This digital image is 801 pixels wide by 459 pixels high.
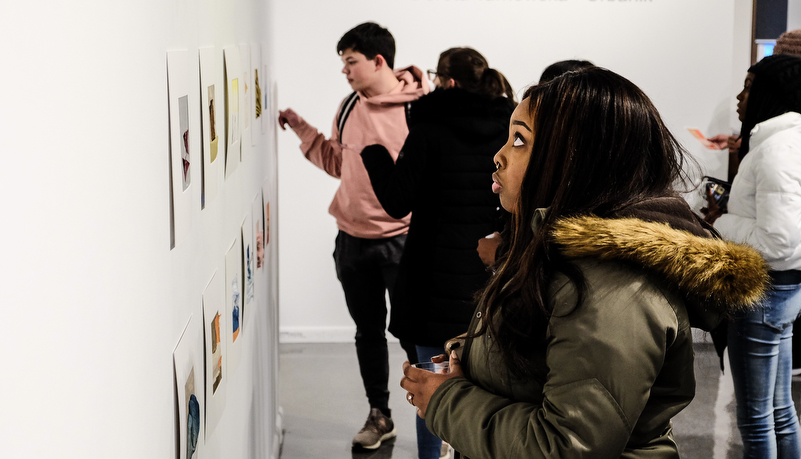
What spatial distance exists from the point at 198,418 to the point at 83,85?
0.70 meters

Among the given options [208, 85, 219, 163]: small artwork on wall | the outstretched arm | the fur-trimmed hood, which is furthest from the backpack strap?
the fur-trimmed hood

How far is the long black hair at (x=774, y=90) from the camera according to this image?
2543 mm

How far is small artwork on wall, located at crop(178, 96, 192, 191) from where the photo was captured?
3.21 ft

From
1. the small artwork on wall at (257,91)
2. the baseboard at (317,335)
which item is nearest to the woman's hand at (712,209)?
the small artwork on wall at (257,91)

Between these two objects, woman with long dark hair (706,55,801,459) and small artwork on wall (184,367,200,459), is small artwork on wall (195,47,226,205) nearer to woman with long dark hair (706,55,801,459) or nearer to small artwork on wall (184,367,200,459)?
small artwork on wall (184,367,200,459)

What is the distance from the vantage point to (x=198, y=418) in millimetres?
1111

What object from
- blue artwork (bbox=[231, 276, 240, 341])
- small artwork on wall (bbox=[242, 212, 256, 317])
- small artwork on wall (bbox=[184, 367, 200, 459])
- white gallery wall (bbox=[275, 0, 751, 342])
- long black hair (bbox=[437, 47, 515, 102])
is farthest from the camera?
white gallery wall (bbox=[275, 0, 751, 342])

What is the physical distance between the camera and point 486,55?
15.4ft

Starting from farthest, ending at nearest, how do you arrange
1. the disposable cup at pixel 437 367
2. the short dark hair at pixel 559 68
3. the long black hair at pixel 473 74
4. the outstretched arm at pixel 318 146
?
1. the outstretched arm at pixel 318 146
2. the long black hair at pixel 473 74
3. the short dark hair at pixel 559 68
4. the disposable cup at pixel 437 367

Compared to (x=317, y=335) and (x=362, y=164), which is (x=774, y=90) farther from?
(x=317, y=335)

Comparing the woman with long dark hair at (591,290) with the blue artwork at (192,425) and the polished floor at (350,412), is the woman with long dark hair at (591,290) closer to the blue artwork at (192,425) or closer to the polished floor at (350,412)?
the blue artwork at (192,425)

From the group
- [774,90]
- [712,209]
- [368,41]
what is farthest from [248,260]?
[712,209]

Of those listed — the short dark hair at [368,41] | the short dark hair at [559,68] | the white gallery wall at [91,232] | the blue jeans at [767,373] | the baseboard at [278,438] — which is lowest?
the baseboard at [278,438]

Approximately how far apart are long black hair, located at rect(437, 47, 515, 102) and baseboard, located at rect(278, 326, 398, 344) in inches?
111
